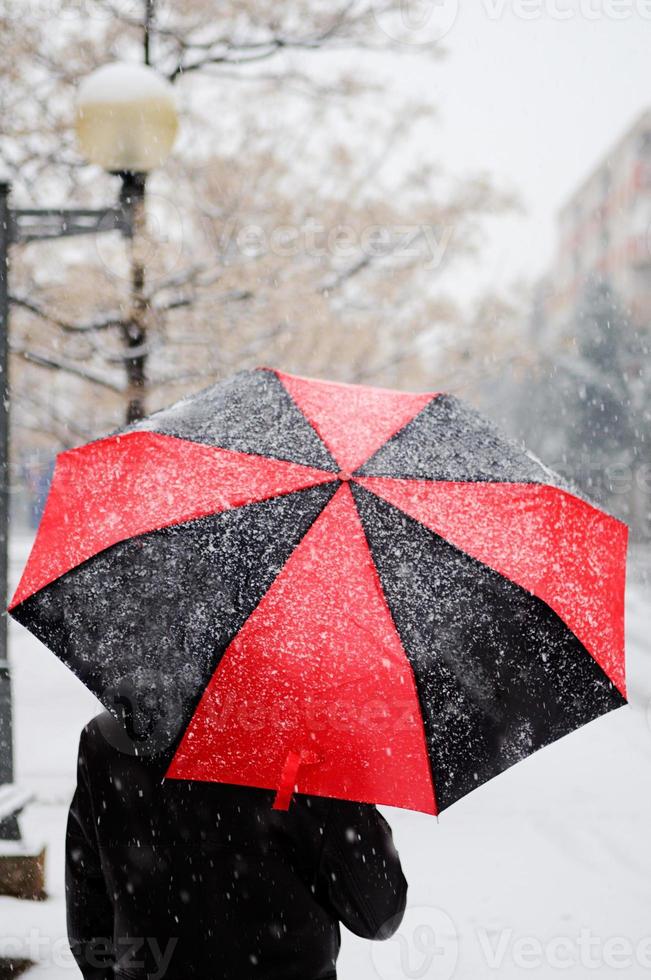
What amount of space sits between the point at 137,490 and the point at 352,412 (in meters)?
0.45

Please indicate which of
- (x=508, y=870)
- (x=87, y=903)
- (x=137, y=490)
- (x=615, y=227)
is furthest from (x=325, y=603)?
(x=615, y=227)

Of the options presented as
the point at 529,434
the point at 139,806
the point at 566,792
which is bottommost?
the point at 529,434

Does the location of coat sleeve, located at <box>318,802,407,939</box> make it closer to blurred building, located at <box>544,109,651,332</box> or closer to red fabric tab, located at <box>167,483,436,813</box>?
red fabric tab, located at <box>167,483,436,813</box>

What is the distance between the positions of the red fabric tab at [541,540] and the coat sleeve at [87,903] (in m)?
0.85

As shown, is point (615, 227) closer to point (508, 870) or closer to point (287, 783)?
point (508, 870)

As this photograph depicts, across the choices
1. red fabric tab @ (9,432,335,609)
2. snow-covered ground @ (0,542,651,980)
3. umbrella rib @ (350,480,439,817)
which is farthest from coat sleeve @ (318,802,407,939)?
snow-covered ground @ (0,542,651,980)

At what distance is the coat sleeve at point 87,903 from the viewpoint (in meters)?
1.76

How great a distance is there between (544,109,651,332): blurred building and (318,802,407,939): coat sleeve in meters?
36.4

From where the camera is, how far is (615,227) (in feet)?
193

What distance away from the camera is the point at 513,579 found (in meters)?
1.63

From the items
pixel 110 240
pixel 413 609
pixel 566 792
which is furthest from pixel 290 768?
pixel 110 240

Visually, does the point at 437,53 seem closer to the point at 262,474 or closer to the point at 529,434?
the point at 262,474

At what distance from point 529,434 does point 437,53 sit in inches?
1223

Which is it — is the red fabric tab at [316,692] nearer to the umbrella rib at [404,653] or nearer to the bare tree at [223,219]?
the umbrella rib at [404,653]
